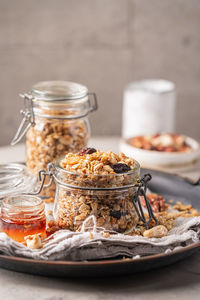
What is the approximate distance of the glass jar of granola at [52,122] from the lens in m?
1.39

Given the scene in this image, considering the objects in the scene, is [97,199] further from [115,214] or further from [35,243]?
[35,243]

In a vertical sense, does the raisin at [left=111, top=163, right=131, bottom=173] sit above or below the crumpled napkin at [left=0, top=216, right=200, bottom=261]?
above

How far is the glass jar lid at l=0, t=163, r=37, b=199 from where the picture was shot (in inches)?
48.8

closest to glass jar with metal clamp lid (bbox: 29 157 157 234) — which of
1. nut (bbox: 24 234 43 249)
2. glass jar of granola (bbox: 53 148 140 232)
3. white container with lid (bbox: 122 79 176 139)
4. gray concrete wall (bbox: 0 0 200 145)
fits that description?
glass jar of granola (bbox: 53 148 140 232)

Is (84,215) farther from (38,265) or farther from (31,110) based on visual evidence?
(31,110)

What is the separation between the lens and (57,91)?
1439mm

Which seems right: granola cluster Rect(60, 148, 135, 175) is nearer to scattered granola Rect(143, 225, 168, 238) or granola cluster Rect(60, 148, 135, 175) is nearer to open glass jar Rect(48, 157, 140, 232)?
open glass jar Rect(48, 157, 140, 232)

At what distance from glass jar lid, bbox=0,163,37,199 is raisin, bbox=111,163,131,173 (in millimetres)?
284

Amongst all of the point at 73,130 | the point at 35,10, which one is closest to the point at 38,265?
the point at 73,130

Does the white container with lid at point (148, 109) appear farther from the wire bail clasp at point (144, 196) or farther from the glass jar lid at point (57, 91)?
the wire bail clasp at point (144, 196)

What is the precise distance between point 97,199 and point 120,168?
9 cm

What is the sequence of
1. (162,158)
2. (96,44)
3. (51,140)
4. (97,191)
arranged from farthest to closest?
(96,44)
(162,158)
(51,140)
(97,191)

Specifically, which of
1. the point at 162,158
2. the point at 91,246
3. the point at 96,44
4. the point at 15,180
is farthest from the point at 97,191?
the point at 96,44

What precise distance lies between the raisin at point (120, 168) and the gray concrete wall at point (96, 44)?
2078 millimetres
